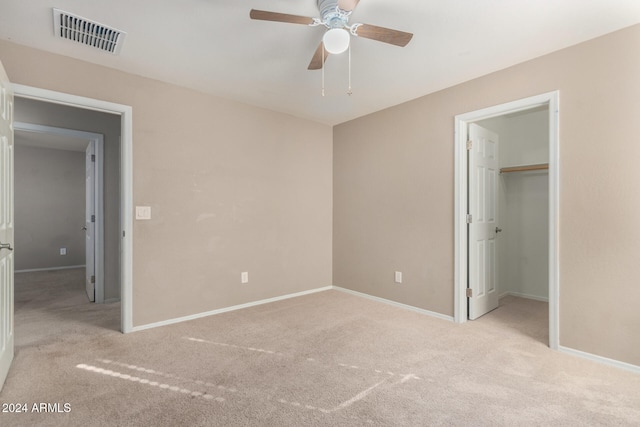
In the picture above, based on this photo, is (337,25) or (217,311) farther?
(217,311)

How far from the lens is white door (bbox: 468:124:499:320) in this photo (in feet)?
10.6

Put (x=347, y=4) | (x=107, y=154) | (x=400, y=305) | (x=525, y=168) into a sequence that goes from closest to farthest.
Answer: (x=347, y=4) < (x=400, y=305) < (x=525, y=168) < (x=107, y=154)

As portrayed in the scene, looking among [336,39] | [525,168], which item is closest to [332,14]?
[336,39]

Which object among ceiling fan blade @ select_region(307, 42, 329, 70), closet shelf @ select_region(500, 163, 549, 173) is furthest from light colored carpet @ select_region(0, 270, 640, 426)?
ceiling fan blade @ select_region(307, 42, 329, 70)

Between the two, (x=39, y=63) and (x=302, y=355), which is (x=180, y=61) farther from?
(x=302, y=355)

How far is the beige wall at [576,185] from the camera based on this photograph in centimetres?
221

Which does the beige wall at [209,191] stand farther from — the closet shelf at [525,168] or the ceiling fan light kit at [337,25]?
the closet shelf at [525,168]

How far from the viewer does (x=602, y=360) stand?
2.29 meters

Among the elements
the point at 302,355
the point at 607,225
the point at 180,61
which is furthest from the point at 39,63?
the point at 607,225

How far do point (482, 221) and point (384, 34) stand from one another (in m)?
2.34

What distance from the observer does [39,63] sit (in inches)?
97.0

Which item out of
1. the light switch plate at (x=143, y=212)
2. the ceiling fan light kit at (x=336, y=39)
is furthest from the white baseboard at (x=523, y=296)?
the light switch plate at (x=143, y=212)

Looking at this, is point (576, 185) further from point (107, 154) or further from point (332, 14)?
point (107, 154)

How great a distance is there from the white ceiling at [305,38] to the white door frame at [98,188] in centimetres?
162
